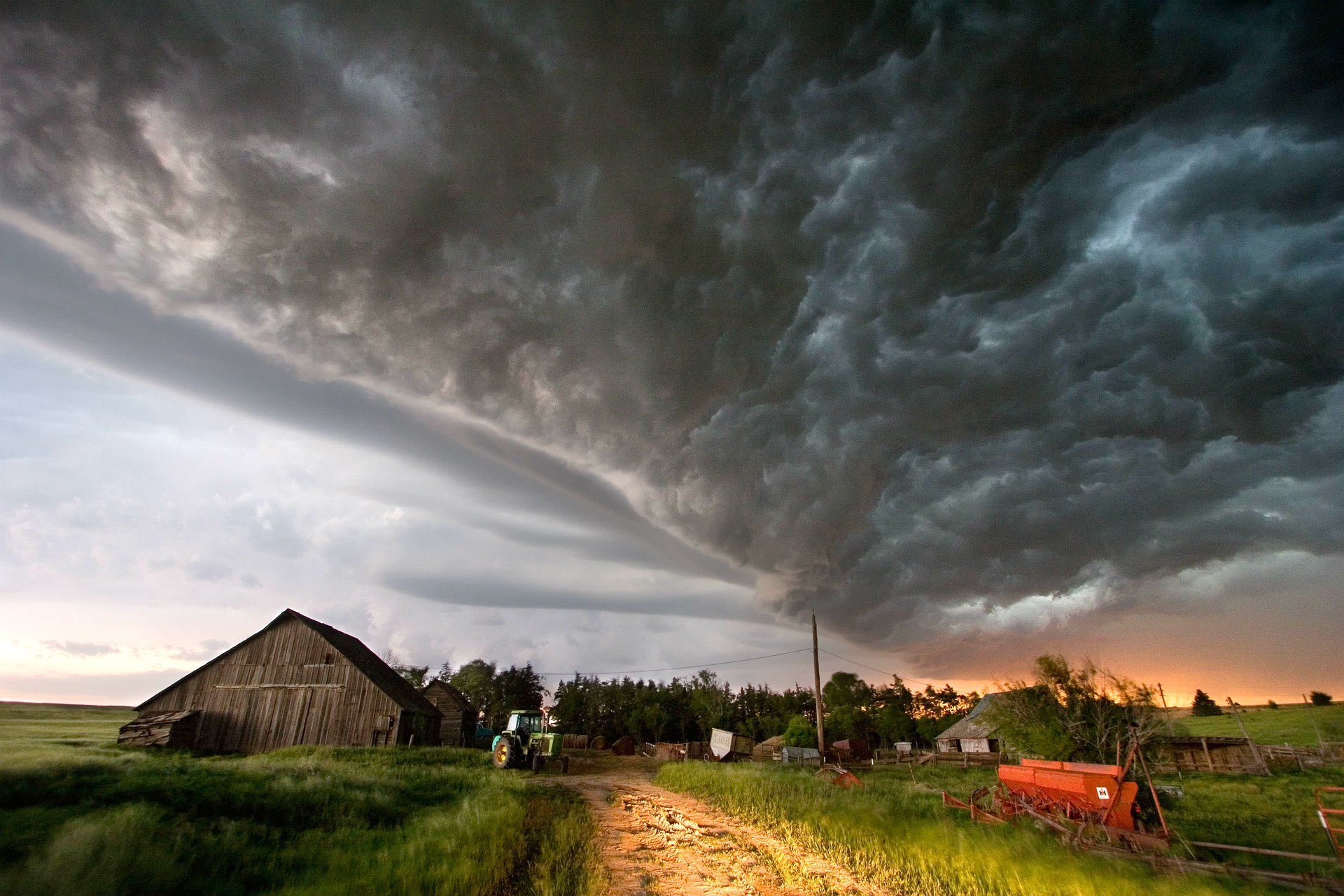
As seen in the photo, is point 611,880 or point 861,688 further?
point 861,688

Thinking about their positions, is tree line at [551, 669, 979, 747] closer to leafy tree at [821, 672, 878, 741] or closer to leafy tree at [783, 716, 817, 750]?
leafy tree at [821, 672, 878, 741]

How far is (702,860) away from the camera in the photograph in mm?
11281

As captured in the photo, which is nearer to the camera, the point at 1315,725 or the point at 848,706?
the point at 1315,725

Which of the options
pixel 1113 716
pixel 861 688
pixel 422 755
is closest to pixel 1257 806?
pixel 1113 716

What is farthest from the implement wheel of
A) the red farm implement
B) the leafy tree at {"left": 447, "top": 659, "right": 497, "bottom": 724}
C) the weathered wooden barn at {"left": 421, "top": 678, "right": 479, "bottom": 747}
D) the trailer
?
the leafy tree at {"left": 447, "top": 659, "right": 497, "bottom": 724}

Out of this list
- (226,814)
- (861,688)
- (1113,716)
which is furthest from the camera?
(861,688)

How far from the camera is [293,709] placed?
112ft

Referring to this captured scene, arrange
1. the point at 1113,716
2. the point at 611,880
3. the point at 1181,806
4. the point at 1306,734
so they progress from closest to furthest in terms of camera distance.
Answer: the point at 611,880, the point at 1113,716, the point at 1181,806, the point at 1306,734

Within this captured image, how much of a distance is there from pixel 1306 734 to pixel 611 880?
283ft

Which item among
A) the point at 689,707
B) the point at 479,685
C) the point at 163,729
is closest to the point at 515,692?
the point at 479,685

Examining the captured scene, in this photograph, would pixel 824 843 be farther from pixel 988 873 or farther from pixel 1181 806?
pixel 1181 806

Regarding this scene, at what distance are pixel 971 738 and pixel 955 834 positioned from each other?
188 feet

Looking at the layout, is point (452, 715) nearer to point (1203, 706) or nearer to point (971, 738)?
→ point (971, 738)

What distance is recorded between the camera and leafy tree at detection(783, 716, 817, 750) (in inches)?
2181
